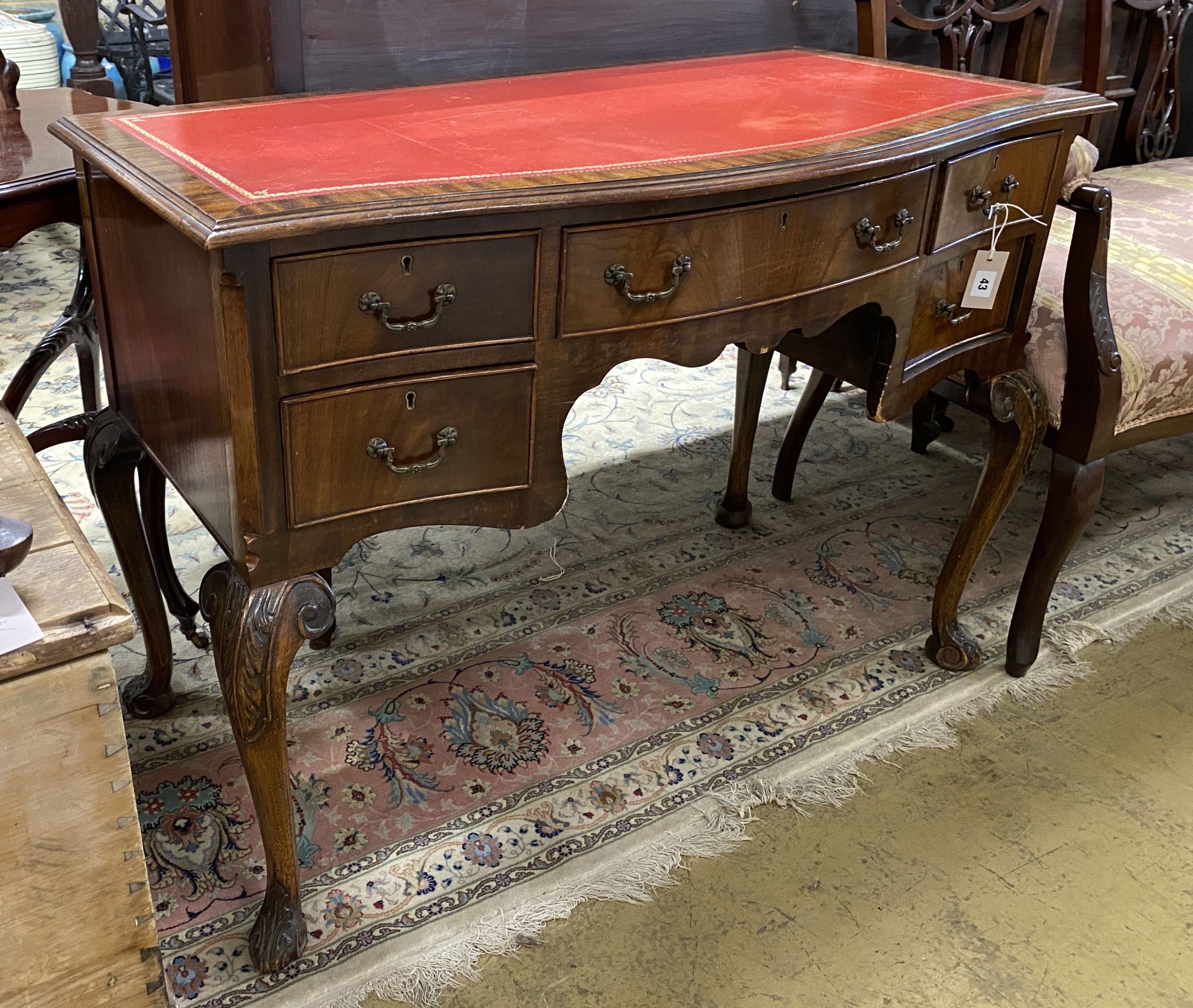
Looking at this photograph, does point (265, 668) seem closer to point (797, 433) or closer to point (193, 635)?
point (193, 635)

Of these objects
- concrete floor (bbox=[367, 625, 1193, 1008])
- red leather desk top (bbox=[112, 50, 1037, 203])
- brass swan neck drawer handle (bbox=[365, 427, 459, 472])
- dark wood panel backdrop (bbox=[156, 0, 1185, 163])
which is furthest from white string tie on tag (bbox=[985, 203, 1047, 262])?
brass swan neck drawer handle (bbox=[365, 427, 459, 472])

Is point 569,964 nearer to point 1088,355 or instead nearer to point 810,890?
point 810,890

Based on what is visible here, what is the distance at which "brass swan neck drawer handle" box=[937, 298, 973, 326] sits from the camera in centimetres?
155

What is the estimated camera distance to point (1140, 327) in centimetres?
171

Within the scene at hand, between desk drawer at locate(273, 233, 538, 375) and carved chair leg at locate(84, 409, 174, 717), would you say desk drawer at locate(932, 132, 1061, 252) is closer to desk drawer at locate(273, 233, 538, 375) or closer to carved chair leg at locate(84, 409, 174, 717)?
desk drawer at locate(273, 233, 538, 375)

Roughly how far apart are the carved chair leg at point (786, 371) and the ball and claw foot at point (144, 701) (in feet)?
5.94

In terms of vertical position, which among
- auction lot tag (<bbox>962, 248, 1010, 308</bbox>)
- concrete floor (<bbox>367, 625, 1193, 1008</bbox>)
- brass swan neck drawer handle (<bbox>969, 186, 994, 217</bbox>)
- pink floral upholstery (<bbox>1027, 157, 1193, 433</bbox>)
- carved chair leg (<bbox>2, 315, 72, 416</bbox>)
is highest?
brass swan neck drawer handle (<bbox>969, 186, 994, 217</bbox>)

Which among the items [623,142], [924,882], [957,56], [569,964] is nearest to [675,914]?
[569,964]

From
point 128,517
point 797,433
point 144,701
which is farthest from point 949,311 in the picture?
point 144,701

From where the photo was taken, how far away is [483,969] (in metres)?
1.30

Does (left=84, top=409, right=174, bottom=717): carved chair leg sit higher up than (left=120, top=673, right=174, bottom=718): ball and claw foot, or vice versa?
(left=84, top=409, right=174, bottom=717): carved chair leg

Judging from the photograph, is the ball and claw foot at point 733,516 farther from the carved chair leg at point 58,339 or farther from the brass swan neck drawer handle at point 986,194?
the carved chair leg at point 58,339

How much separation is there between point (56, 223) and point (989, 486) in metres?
1.43

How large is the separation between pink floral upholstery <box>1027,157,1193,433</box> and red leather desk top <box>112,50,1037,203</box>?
1.16 feet
